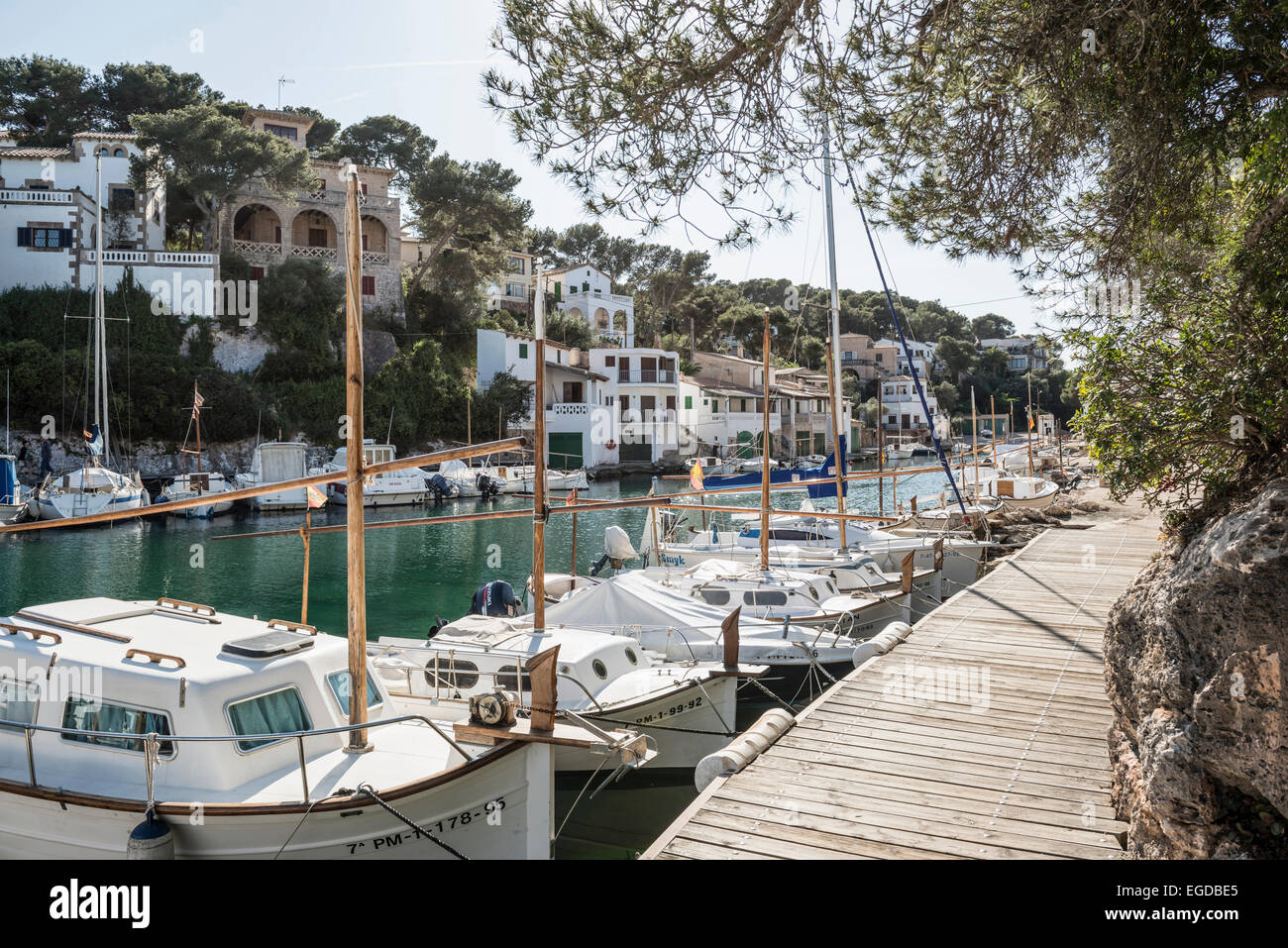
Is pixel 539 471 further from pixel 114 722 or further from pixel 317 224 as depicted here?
pixel 317 224

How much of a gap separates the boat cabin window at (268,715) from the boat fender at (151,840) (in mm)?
835

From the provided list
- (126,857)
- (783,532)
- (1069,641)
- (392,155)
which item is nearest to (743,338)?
(392,155)

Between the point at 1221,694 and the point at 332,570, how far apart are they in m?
27.3

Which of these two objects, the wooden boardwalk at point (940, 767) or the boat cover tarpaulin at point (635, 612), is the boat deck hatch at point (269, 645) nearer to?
the wooden boardwalk at point (940, 767)

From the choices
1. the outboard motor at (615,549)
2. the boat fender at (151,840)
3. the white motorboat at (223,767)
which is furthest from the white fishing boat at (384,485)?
the boat fender at (151,840)

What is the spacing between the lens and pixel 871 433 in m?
83.8

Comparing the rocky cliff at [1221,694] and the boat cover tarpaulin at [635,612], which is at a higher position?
the rocky cliff at [1221,694]

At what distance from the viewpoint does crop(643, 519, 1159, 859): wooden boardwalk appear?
5773mm

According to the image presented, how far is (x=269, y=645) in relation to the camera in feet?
26.9

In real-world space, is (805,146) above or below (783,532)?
above

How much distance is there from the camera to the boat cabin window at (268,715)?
7559mm
